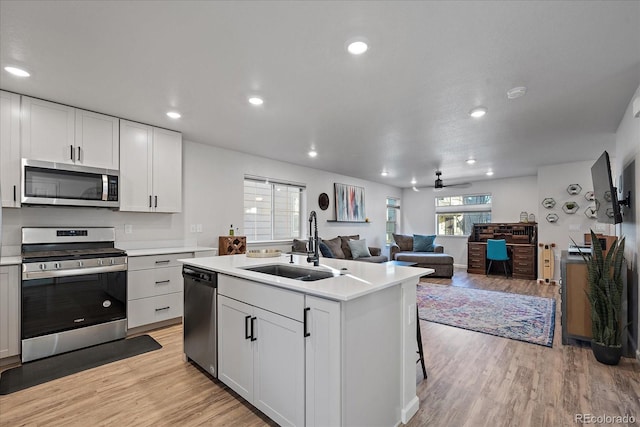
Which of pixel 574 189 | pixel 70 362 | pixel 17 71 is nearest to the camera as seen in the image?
pixel 17 71

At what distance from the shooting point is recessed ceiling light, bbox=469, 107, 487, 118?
313 centimetres

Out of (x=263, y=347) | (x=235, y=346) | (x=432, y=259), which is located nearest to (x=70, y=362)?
(x=235, y=346)

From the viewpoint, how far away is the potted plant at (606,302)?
2.74 m

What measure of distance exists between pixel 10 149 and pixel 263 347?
300cm

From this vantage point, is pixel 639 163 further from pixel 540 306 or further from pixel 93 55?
pixel 93 55

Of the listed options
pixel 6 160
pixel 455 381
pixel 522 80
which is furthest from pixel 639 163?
pixel 6 160

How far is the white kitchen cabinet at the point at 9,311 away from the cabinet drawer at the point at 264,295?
194cm

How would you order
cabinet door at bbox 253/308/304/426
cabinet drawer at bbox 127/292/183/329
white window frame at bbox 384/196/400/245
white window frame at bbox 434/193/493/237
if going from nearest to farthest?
cabinet door at bbox 253/308/304/426 < cabinet drawer at bbox 127/292/183/329 < white window frame at bbox 434/193/493/237 < white window frame at bbox 384/196/400/245

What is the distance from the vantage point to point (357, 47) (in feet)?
6.71

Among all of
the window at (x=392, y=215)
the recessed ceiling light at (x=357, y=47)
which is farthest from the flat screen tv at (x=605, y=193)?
the window at (x=392, y=215)

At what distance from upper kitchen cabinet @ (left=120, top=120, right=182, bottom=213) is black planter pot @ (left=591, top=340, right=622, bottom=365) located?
15.4ft

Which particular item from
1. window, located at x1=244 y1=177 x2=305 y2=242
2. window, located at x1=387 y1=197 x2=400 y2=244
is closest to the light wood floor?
window, located at x1=244 y1=177 x2=305 y2=242

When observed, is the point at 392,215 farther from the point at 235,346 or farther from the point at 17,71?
the point at 17,71

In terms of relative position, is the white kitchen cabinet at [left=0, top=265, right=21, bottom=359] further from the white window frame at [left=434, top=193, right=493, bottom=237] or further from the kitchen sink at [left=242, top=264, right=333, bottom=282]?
the white window frame at [left=434, top=193, right=493, bottom=237]
